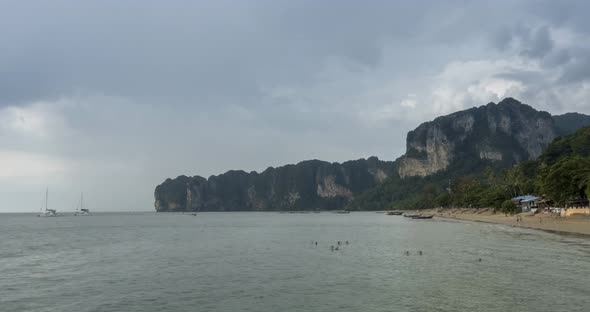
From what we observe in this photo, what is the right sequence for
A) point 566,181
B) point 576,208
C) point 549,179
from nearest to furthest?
point 566,181 < point 549,179 < point 576,208

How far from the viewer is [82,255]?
48.8 metres

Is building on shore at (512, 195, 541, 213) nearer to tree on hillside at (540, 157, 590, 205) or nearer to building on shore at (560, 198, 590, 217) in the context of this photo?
building on shore at (560, 198, 590, 217)

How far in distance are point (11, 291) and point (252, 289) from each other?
1434 cm

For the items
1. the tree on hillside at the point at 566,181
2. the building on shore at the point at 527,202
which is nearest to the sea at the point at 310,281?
the tree on hillside at the point at 566,181

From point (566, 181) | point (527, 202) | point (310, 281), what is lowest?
point (310, 281)

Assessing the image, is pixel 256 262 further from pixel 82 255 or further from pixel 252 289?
pixel 82 255

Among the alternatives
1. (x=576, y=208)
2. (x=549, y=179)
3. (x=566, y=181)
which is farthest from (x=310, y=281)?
(x=576, y=208)

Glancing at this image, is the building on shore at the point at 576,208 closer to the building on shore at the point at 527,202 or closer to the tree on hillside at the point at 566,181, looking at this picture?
the tree on hillside at the point at 566,181

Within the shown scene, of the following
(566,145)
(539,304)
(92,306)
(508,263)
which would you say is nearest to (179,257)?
(92,306)

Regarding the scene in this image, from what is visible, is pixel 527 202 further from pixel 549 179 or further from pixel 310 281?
pixel 310 281

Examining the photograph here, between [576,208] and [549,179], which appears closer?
[549,179]

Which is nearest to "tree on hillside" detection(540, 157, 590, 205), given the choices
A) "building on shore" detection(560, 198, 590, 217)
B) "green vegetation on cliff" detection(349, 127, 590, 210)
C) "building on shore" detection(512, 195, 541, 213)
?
"green vegetation on cliff" detection(349, 127, 590, 210)

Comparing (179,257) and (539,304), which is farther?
(179,257)

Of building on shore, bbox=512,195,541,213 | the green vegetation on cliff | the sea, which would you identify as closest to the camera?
the sea
